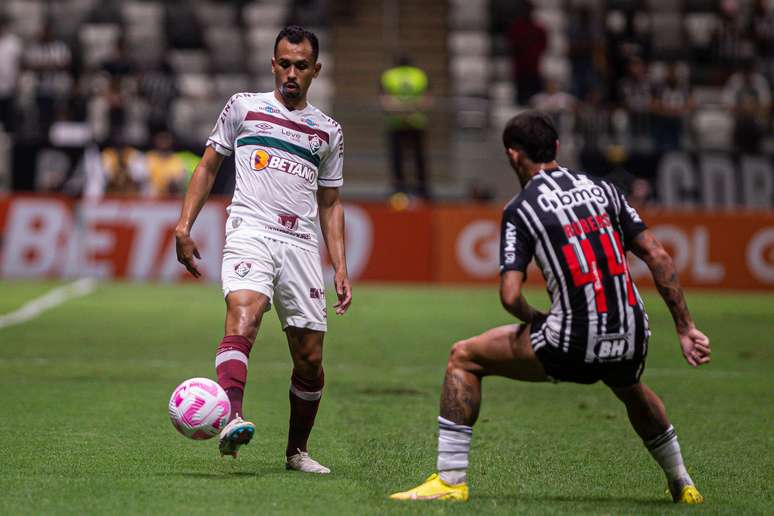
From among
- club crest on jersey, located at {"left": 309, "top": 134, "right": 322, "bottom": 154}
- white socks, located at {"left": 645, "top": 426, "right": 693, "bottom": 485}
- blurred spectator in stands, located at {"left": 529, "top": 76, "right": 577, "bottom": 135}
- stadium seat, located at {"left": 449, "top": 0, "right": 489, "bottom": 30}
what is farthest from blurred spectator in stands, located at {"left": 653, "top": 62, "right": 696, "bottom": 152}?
white socks, located at {"left": 645, "top": 426, "right": 693, "bottom": 485}

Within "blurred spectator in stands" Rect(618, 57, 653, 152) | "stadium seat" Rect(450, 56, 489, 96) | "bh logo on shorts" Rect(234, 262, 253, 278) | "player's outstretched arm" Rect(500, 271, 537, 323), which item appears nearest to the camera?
"player's outstretched arm" Rect(500, 271, 537, 323)

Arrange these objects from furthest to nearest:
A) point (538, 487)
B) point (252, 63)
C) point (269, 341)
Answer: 1. point (252, 63)
2. point (269, 341)
3. point (538, 487)

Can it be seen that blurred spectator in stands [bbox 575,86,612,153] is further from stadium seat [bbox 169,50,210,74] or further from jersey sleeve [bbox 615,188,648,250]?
jersey sleeve [bbox 615,188,648,250]

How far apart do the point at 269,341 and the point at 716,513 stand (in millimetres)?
9026

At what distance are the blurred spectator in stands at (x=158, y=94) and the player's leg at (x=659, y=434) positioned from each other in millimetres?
18659

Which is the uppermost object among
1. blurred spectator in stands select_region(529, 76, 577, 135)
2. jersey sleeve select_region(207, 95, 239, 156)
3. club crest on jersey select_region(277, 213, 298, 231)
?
jersey sleeve select_region(207, 95, 239, 156)

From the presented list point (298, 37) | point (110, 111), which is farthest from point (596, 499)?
point (110, 111)

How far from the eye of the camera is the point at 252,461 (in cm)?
775

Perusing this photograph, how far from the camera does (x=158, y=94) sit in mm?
24781

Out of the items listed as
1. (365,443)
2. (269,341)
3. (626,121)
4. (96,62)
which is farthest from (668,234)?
(365,443)

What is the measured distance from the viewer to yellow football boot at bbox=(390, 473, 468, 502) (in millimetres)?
6531

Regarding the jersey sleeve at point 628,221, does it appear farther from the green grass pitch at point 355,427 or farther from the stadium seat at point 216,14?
the stadium seat at point 216,14

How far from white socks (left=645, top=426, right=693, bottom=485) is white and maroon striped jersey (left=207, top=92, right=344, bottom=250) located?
215 cm

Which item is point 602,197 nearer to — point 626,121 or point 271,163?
point 271,163
